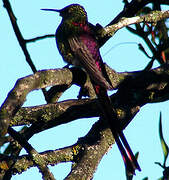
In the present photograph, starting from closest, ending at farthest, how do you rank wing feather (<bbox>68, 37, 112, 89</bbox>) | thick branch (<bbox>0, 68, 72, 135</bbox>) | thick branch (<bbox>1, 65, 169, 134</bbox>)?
thick branch (<bbox>0, 68, 72, 135</bbox>) < thick branch (<bbox>1, 65, 169, 134</bbox>) < wing feather (<bbox>68, 37, 112, 89</bbox>)

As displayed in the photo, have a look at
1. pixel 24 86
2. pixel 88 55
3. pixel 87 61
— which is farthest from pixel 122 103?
pixel 24 86

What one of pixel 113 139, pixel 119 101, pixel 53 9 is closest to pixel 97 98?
pixel 119 101

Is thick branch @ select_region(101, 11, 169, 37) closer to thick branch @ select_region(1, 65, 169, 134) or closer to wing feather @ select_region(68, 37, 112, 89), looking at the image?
wing feather @ select_region(68, 37, 112, 89)

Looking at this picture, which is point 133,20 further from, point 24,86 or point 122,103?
point 24,86

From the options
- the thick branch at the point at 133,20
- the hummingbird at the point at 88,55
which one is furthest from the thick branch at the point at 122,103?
the thick branch at the point at 133,20

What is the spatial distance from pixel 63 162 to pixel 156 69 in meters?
1.14

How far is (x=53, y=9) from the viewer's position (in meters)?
5.91

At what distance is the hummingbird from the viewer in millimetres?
3598

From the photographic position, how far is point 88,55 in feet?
15.4

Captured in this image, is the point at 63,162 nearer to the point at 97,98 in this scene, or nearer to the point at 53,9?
the point at 97,98

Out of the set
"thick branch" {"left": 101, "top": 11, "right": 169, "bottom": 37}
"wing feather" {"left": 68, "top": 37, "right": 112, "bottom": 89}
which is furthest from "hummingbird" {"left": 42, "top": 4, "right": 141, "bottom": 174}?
"thick branch" {"left": 101, "top": 11, "right": 169, "bottom": 37}

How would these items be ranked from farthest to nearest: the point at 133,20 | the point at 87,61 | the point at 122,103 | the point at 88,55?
the point at 88,55
the point at 87,61
the point at 133,20
the point at 122,103

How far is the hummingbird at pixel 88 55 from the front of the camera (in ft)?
11.8

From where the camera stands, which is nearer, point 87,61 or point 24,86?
point 24,86
